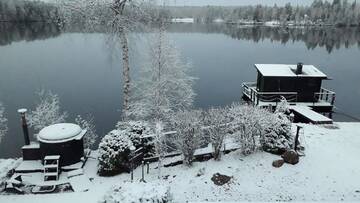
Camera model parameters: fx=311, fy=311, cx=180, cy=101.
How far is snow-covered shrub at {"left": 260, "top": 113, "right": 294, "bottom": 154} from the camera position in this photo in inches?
513

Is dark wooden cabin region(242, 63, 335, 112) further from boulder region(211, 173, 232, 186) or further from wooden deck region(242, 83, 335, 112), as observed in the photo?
boulder region(211, 173, 232, 186)

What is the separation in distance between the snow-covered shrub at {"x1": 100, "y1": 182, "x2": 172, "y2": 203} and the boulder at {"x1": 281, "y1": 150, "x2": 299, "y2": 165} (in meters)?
6.32

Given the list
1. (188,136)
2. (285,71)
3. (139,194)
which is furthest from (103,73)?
(139,194)

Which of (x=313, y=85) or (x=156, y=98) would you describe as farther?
(x=313, y=85)

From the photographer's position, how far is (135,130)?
13.8 meters

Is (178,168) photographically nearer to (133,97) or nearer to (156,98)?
(156,98)

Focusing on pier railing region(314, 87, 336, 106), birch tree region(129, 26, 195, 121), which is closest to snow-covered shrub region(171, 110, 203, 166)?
birch tree region(129, 26, 195, 121)

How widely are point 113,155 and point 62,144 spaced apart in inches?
94.3

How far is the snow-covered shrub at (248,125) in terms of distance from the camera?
1315cm

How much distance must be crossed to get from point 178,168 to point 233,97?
1853 cm

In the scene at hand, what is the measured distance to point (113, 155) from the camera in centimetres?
1207

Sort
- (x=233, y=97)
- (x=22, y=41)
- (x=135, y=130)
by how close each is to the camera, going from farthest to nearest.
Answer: (x=22, y=41), (x=233, y=97), (x=135, y=130)

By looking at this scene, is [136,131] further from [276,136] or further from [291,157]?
[291,157]

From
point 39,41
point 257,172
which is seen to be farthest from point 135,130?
point 39,41
